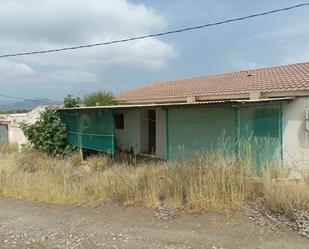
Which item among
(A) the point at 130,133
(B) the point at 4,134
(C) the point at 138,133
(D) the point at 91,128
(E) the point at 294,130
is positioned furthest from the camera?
(B) the point at 4,134

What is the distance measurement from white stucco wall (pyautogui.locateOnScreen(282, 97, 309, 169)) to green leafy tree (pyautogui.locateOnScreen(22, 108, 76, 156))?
959 cm

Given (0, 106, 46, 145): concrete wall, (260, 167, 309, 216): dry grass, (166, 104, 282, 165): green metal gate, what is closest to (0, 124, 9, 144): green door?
(0, 106, 46, 145): concrete wall

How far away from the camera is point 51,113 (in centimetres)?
1681

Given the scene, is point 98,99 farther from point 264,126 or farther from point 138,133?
point 264,126

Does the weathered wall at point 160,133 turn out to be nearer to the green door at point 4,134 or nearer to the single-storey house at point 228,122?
the single-storey house at point 228,122

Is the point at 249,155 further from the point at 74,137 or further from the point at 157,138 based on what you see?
the point at 74,137

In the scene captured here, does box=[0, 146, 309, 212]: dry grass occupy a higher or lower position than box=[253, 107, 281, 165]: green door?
lower

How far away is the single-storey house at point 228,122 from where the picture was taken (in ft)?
33.0

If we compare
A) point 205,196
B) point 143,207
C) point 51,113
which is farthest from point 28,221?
point 51,113

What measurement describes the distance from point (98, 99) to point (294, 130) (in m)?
14.1

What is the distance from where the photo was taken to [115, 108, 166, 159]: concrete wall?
16080 mm

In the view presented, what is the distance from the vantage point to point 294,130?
10492 mm

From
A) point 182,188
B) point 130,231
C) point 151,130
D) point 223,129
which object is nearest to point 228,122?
point 223,129

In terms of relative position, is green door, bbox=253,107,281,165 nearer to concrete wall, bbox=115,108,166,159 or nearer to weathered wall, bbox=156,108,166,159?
weathered wall, bbox=156,108,166,159
